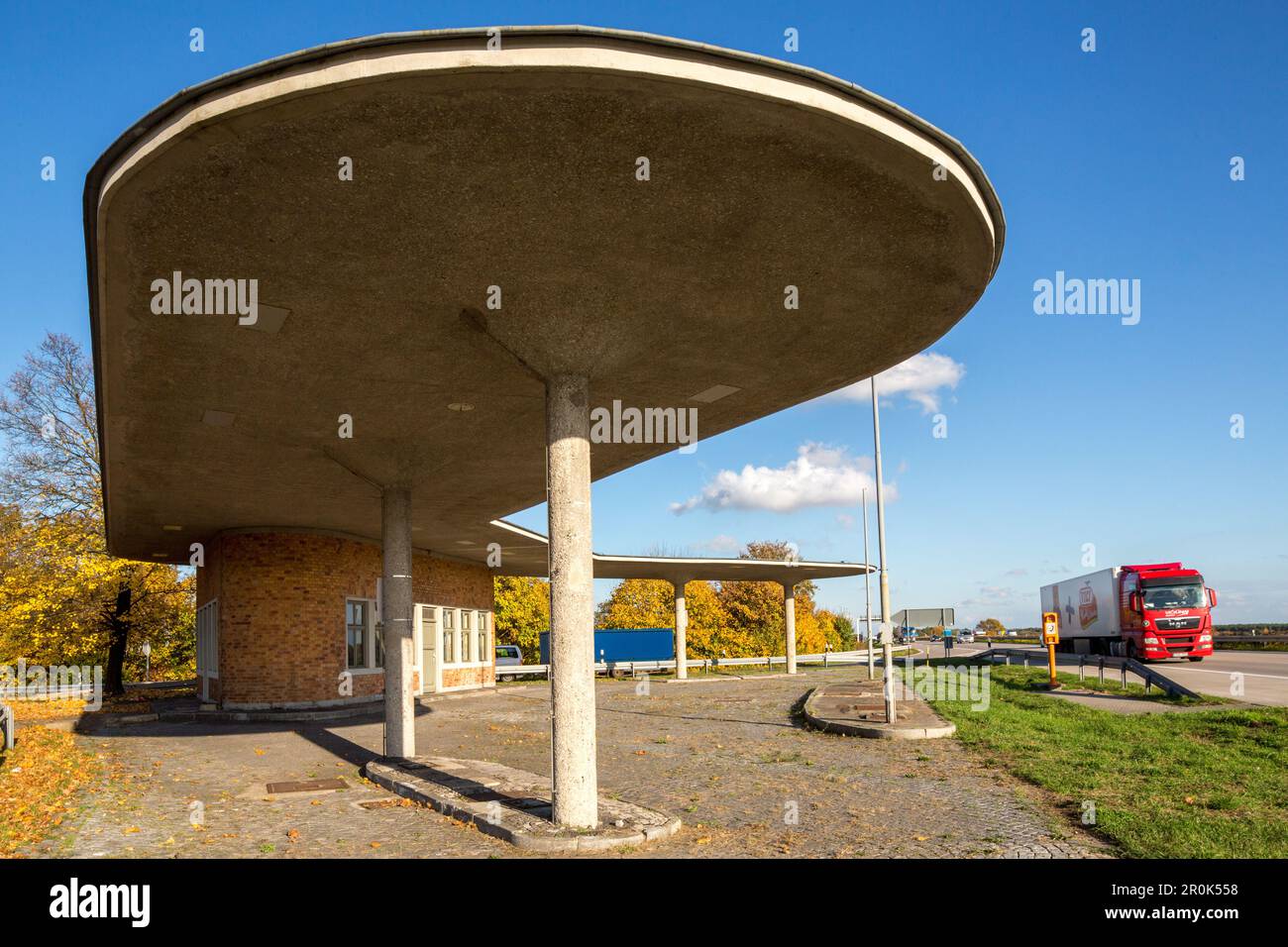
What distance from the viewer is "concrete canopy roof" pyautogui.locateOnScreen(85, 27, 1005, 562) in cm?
524

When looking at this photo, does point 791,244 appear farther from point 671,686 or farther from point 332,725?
point 671,686

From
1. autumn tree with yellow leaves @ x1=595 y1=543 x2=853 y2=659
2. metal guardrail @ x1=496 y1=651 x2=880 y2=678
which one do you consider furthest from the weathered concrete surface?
autumn tree with yellow leaves @ x1=595 y1=543 x2=853 y2=659

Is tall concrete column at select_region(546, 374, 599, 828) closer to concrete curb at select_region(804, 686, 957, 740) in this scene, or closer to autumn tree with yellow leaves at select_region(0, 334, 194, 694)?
concrete curb at select_region(804, 686, 957, 740)

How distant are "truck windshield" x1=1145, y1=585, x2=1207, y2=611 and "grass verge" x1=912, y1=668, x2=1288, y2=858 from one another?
54.1 feet

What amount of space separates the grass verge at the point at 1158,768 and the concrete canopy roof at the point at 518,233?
16.5 ft

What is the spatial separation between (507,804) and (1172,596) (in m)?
30.8

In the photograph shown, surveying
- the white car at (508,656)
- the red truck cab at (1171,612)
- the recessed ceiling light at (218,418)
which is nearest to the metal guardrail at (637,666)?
the white car at (508,656)

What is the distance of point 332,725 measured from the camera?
1944 cm

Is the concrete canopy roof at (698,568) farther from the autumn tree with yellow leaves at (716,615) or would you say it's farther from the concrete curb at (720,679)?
the autumn tree with yellow leaves at (716,615)

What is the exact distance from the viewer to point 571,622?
330 inches

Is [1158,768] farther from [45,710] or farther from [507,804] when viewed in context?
[45,710]
